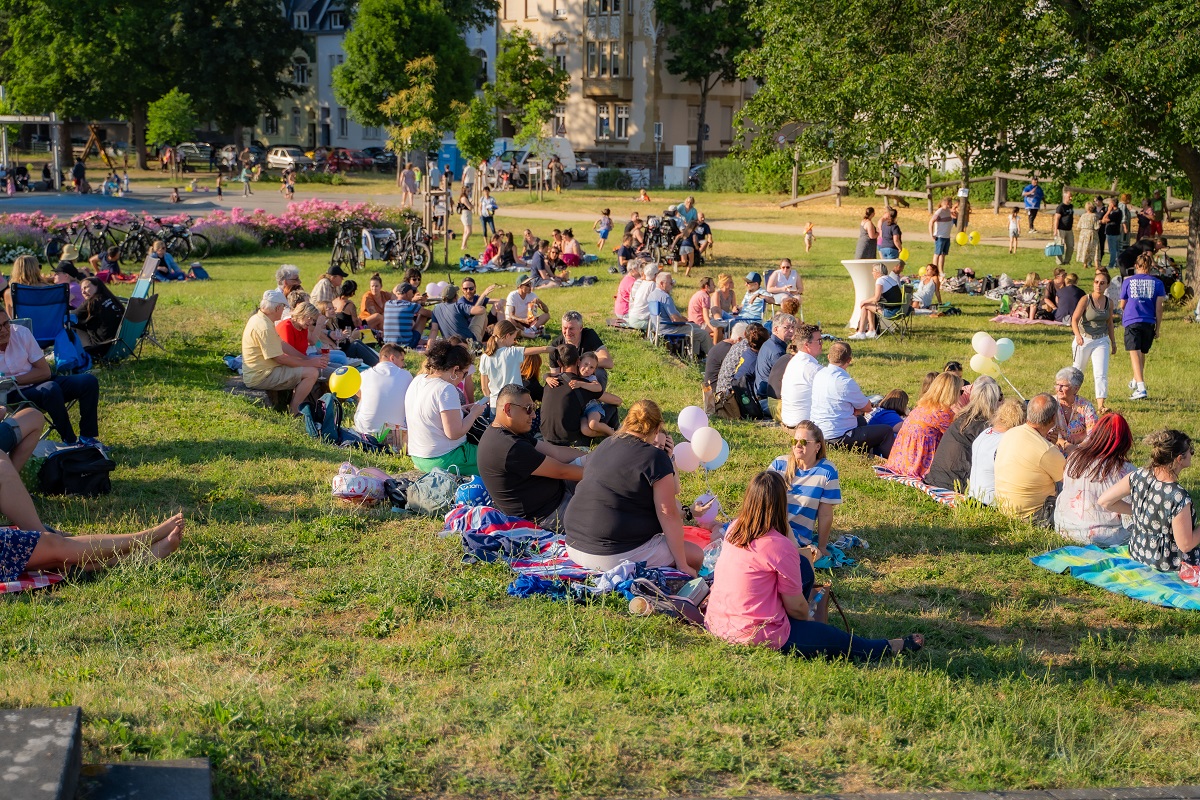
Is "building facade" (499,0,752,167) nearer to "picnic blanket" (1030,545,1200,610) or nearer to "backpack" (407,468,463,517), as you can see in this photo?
"backpack" (407,468,463,517)

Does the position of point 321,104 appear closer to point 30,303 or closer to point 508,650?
point 30,303

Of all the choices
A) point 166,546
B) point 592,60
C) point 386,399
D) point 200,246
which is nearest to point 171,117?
point 592,60

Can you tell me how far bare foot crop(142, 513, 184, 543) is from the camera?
22.1 ft

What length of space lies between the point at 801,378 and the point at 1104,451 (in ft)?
10.4

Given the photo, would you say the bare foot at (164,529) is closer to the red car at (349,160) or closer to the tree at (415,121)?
the tree at (415,121)

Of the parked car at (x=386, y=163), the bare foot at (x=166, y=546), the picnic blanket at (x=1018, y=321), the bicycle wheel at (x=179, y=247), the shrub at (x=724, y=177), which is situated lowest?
the bare foot at (x=166, y=546)

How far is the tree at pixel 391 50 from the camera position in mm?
53969

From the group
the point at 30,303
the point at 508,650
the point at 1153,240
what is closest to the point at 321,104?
the point at 1153,240

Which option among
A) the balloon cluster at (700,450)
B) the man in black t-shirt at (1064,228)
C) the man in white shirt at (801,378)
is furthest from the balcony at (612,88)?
the balloon cluster at (700,450)

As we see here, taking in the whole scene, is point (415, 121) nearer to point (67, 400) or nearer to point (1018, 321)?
point (1018, 321)

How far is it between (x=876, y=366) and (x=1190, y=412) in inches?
151

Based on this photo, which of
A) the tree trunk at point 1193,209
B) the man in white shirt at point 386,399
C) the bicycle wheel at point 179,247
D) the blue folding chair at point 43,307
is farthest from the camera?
the bicycle wheel at point 179,247

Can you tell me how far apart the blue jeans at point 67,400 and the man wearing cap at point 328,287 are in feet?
20.7

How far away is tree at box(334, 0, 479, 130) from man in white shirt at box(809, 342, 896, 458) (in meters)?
45.3
